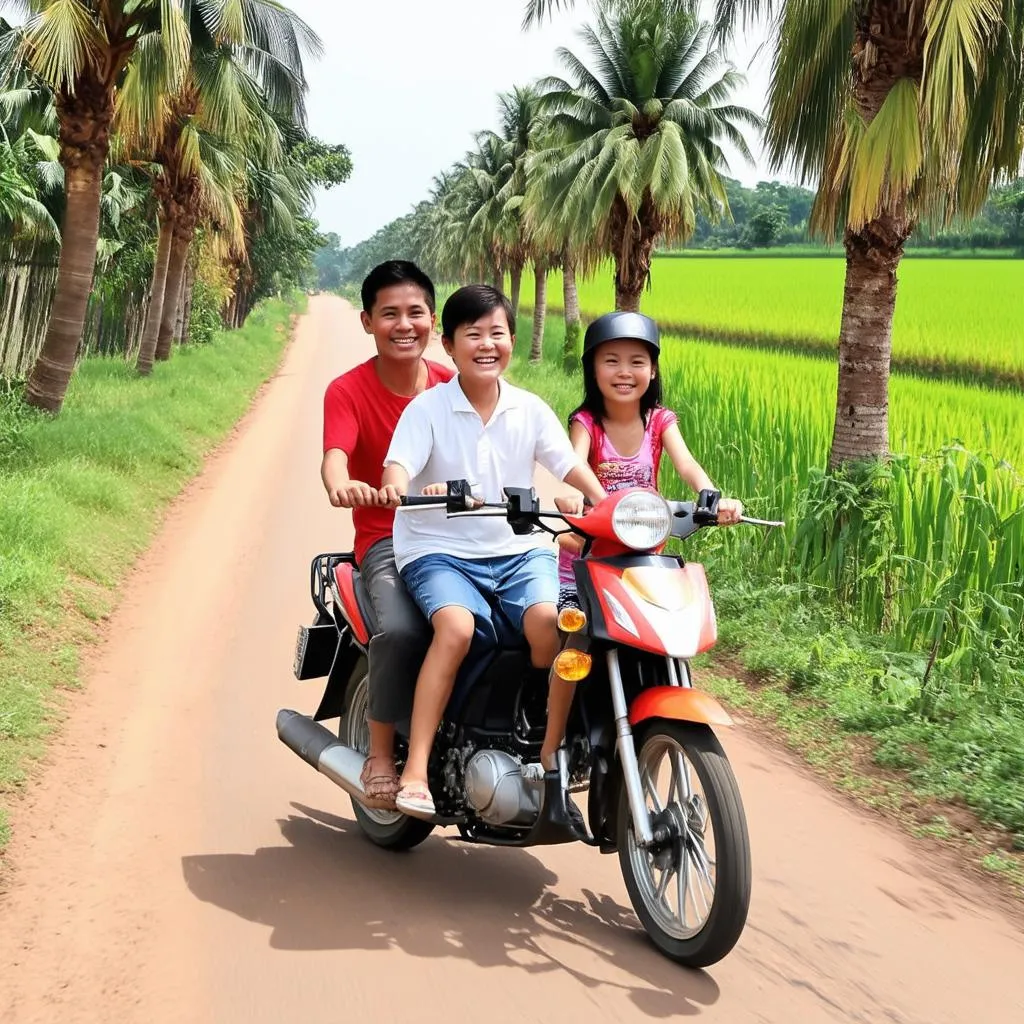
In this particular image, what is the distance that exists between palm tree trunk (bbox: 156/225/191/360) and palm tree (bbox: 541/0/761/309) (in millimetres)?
7118

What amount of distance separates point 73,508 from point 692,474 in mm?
6790

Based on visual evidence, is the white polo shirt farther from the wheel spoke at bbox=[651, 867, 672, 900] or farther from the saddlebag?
the wheel spoke at bbox=[651, 867, 672, 900]

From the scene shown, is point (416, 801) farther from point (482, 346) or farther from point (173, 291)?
point (173, 291)

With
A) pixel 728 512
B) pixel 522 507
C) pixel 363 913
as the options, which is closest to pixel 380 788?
pixel 363 913

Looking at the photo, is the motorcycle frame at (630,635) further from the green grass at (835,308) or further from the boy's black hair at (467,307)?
Result: the green grass at (835,308)

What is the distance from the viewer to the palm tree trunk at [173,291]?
76.7 ft

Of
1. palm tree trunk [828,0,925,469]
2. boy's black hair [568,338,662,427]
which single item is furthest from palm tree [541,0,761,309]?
boy's black hair [568,338,662,427]

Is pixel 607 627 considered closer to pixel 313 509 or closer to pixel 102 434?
pixel 313 509

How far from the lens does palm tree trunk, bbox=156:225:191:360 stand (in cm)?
2338

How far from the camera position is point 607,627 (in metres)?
3.40

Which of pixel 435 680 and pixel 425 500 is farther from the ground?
pixel 425 500

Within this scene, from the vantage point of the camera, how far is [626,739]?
3.45 metres

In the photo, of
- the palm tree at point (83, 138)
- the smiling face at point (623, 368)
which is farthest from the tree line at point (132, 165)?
the smiling face at point (623, 368)

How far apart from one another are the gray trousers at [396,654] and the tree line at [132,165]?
9.69 meters
